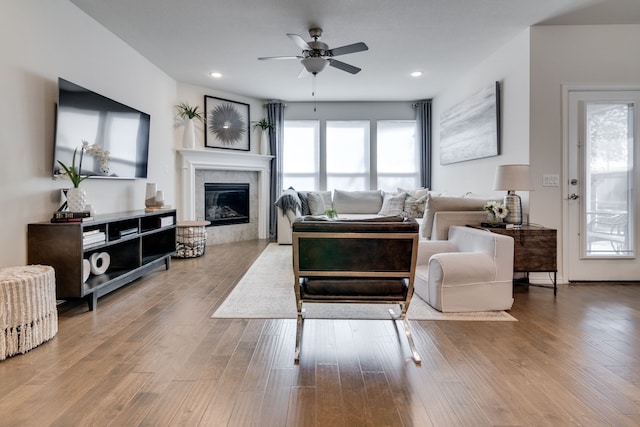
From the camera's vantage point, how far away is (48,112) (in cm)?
295

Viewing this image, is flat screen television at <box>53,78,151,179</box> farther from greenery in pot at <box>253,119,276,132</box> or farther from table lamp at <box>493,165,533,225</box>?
table lamp at <box>493,165,533,225</box>

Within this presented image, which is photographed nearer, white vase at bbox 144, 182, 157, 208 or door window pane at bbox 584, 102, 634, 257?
door window pane at bbox 584, 102, 634, 257

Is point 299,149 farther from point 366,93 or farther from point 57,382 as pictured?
point 57,382

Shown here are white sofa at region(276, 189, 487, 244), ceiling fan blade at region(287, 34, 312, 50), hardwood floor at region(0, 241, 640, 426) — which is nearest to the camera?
hardwood floor at region(0, 241, 640, 426)

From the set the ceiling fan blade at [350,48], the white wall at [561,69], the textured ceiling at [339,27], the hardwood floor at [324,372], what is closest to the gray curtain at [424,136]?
the textured ceiling at [339,27]

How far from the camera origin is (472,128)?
486 centimetres

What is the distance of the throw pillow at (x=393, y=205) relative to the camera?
5.98 meters

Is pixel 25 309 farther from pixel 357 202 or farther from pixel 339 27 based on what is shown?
pixel 357 202

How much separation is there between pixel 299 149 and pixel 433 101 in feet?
8.70

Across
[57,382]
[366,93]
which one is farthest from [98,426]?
[366,93]

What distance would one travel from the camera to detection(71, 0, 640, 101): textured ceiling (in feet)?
10.6

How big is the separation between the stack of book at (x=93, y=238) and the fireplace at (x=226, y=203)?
3.19 metres

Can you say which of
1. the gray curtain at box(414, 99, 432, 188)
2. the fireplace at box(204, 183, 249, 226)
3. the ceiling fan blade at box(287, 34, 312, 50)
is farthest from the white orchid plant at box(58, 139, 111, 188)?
the gray curtain at box(414, 99, 432, 188)

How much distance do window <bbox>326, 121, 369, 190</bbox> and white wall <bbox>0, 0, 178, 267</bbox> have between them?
3.93 m
